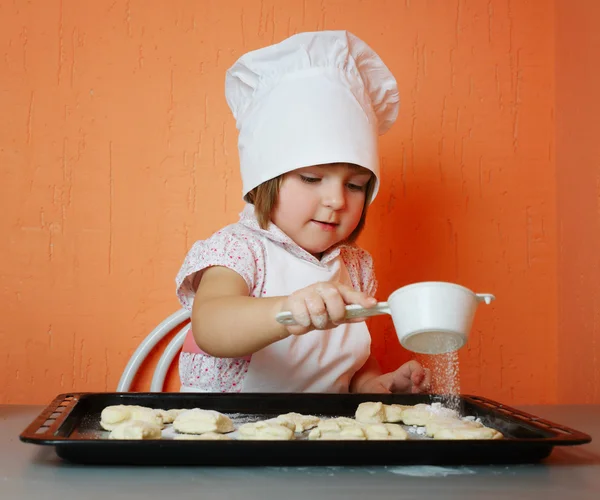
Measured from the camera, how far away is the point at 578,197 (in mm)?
1401

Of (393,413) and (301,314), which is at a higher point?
(301,314)

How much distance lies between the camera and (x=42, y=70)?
1.44 metres

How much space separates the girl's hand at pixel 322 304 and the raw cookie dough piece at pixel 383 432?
113 millimetres

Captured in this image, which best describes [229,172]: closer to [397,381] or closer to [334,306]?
[397,381]

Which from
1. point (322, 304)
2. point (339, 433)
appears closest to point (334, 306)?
point (322, 304)

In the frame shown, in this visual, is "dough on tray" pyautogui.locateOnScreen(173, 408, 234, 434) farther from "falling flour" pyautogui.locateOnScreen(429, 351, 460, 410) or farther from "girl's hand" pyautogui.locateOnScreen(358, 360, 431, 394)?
"girl's hand" pyautogui.locateOnScreen(358, 360, 431, 394)

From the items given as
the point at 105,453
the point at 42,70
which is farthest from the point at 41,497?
the point at 42,70

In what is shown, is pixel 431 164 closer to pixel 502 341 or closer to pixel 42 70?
pixel 502 341

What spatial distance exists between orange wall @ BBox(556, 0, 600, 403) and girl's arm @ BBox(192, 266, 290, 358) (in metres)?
0.69

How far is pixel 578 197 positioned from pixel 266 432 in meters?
0.95

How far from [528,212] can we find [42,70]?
3.39ft

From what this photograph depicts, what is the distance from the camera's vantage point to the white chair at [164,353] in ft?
4.38

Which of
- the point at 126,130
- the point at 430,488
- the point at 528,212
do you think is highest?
the point at 126,130

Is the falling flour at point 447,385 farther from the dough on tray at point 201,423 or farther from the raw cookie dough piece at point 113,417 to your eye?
the raw cookie dough piece at point 113,417
